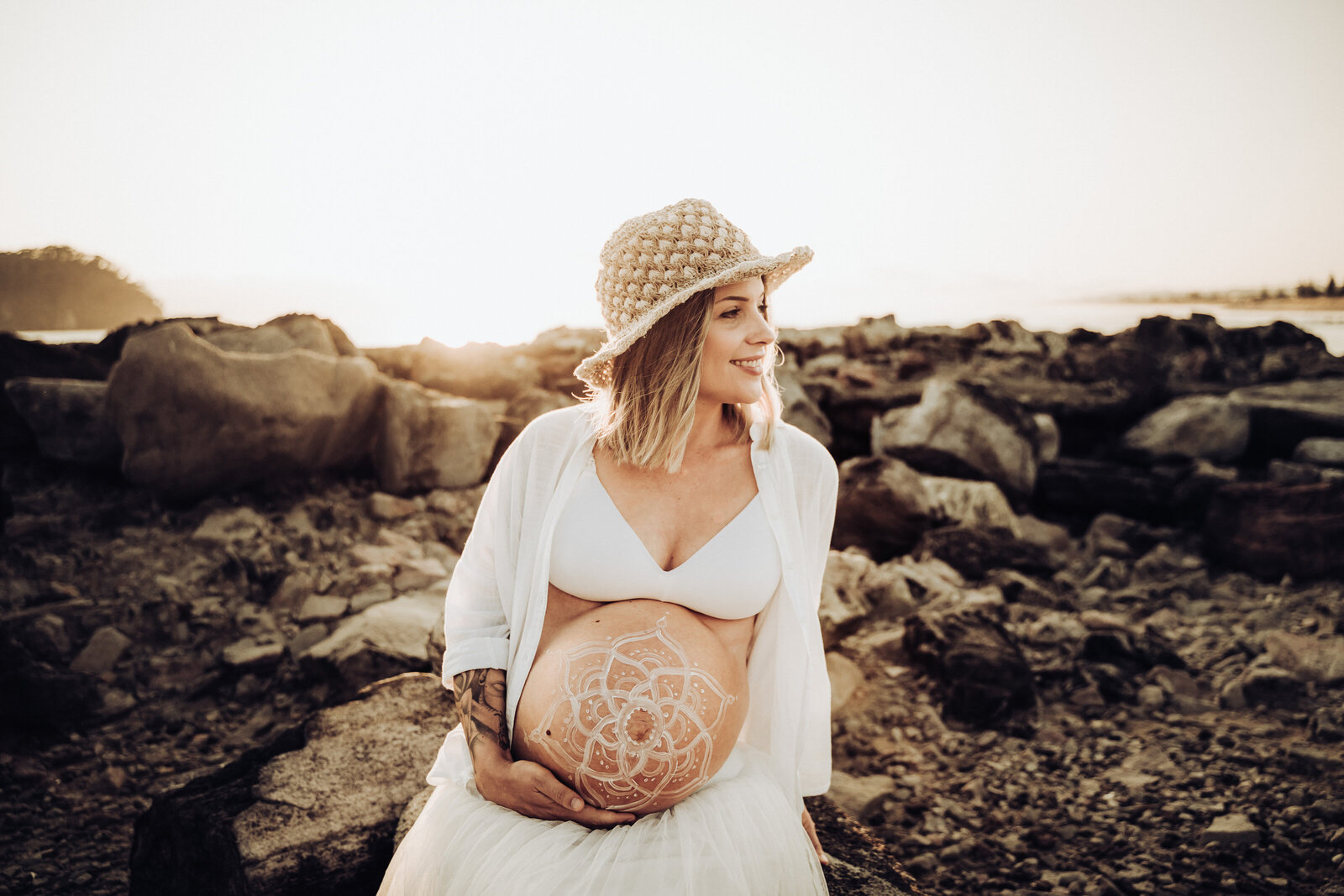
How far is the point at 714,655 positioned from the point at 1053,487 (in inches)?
268

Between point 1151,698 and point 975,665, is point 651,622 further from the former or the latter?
point 1151,698

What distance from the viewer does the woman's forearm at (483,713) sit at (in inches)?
84.0

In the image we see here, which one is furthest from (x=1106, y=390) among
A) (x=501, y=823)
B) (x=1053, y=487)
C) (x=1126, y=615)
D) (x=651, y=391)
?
(x=501, y=823)

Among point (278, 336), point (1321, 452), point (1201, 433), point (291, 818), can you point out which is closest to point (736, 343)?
point (291, 818)

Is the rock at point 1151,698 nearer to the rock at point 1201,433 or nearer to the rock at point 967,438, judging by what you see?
the rock at point 967,438

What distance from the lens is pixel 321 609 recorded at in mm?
4910

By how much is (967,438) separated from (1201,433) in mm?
3166

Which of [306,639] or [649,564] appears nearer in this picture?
[649,564]

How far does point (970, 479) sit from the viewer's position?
7.33m

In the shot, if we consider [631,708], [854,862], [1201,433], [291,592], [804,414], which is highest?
[804,414]

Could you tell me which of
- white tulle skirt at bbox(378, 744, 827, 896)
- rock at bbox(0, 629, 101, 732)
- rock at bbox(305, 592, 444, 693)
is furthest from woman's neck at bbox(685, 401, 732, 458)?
rock at bbox(0, 629, 101, 732)

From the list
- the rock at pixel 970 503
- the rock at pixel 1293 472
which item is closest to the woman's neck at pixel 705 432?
the rock at pixel 970 503

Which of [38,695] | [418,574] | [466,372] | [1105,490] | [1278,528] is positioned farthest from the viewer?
[466,372]

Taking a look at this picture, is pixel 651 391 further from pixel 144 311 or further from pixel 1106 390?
pixel 1106 390
